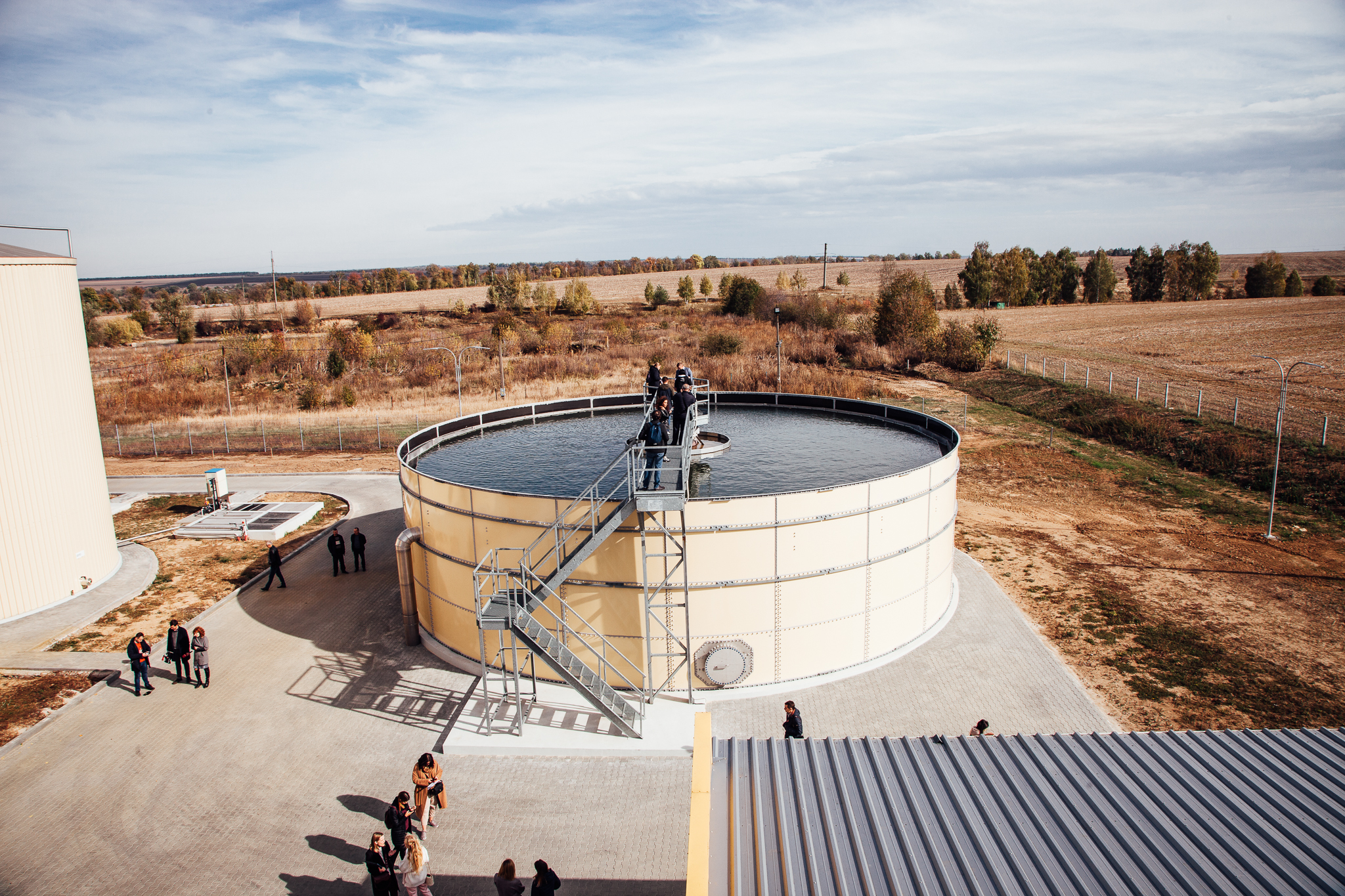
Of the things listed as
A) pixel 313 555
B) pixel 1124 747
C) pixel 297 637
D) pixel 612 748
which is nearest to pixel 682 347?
pixel 313 555

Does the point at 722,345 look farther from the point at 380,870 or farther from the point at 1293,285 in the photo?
the point at 1293,285

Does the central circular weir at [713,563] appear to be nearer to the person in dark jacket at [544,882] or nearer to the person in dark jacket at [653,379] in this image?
the person in dark jacket at [653,379]

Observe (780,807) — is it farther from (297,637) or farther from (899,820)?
(297,637)

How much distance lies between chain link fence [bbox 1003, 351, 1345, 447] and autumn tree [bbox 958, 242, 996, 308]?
1514 inches

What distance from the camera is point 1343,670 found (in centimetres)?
1644

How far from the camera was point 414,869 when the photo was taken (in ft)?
32.3

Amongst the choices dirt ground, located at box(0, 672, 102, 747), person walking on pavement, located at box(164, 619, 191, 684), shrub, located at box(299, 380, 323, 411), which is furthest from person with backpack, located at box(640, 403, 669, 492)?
shrub, located at box(299, 380, 323, 411)

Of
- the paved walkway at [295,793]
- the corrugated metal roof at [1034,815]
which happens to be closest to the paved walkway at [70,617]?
the paved walkway at [295,793]

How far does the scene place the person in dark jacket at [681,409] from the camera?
1678 centimetres

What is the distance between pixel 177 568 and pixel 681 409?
57.3 feet

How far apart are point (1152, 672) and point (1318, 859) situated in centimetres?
1093

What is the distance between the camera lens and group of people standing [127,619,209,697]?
51.6ft

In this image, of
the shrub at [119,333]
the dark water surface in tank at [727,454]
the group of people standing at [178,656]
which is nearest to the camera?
the group of people standing at [178,656]

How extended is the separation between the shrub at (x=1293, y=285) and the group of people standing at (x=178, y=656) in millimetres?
119535
